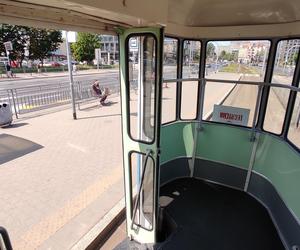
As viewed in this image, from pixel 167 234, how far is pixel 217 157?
1615mm

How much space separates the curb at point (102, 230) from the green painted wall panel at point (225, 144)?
1.71 metres

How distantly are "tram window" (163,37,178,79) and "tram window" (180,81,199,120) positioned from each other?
357 millimetres

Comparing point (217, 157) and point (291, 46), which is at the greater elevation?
point (291, 46)

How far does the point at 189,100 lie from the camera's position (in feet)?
13.8

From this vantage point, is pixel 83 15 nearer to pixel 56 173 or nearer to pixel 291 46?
pixel 291 46

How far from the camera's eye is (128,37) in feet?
7.10

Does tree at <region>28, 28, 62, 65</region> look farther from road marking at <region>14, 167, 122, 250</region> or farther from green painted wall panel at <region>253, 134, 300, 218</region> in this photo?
green painted wall panel at <region>253, 134, 300, 218</region>

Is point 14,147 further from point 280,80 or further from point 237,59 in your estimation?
point 280,80

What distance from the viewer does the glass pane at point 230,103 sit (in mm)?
3812

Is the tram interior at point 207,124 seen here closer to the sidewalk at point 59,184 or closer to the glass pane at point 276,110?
the glass pane at point 276,110

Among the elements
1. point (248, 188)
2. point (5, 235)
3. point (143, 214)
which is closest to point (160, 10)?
point (5, 235)

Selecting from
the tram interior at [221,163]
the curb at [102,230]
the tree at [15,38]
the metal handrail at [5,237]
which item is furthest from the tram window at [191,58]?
the tree at [15,38]

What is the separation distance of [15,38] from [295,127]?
29.8 metres

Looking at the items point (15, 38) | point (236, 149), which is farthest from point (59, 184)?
point (15, 38)
